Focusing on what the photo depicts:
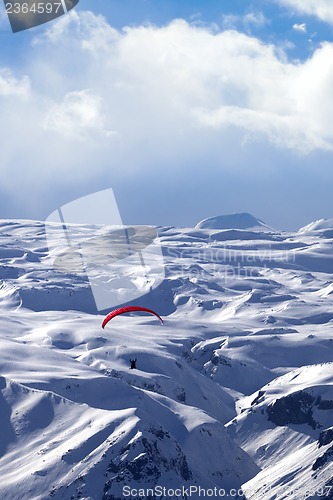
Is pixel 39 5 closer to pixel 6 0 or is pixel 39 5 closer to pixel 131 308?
pixel 6 0

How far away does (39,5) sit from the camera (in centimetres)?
14438

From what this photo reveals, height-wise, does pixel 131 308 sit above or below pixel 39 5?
below

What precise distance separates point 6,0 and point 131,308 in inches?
2217

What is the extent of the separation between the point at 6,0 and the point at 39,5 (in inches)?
274

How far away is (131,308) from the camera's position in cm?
15412

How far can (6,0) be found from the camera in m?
148

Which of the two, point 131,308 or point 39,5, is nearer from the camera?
point 39,5

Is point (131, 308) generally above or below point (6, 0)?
below

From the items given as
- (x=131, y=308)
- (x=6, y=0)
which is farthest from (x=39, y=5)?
(x=131, y=308)
